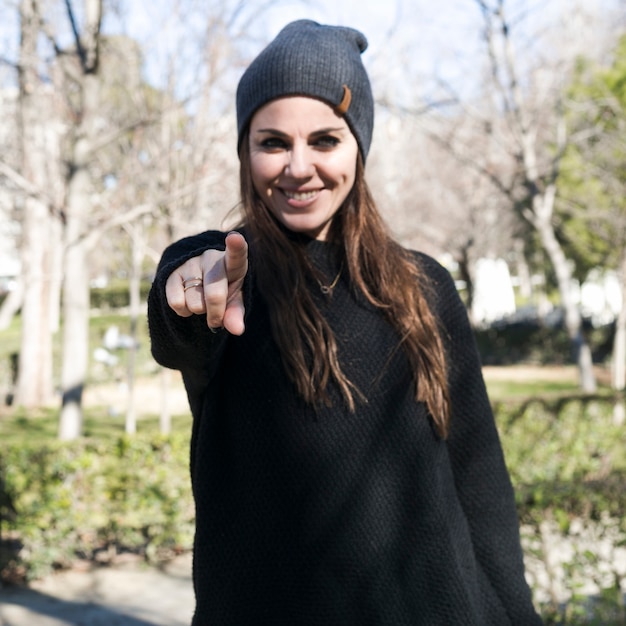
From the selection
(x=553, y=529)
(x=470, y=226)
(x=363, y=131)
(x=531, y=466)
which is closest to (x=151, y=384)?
(x=470, y=226)

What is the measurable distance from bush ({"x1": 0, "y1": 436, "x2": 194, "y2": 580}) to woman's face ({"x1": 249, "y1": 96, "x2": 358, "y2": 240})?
4.29m

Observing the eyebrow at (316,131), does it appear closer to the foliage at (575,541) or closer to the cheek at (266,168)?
the cheek at (266,168)

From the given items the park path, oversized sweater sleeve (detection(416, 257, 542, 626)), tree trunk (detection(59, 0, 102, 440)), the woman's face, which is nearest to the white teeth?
the woman's face

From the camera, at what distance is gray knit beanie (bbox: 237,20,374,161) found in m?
1.54

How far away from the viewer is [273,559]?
142 centimetres

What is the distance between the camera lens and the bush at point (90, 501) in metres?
5.33

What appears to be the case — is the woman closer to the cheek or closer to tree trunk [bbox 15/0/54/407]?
the cheek

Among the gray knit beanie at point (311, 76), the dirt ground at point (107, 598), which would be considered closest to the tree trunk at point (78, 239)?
the dirt ground at point (107, 598)

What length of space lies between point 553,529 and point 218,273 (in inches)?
120

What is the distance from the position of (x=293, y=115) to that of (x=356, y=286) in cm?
34

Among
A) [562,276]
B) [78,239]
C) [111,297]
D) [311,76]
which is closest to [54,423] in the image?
[78,239]

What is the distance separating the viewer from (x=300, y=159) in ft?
5.01

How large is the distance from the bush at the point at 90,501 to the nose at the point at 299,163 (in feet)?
14.3

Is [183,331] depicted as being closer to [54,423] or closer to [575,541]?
[575,541]
